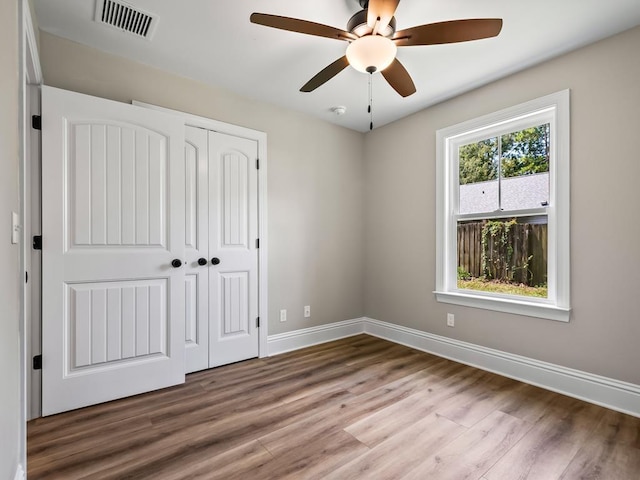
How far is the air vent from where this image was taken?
6.45ft

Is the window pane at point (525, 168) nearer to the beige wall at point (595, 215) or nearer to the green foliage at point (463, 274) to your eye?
the beige wall at point (595, 215)

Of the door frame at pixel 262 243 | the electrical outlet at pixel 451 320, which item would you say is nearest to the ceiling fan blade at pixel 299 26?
the door frame at pixel 262 243

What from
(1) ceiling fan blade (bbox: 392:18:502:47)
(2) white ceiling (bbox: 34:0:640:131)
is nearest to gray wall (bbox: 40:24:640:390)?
(2) white ceiling (bbox: 34:0:640:131)

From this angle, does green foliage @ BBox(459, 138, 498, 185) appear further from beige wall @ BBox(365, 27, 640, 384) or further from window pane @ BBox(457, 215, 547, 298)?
window pane @ BBox(457, 215, 547, 298)

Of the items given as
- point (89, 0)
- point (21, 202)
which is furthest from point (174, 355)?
point (89, 0)

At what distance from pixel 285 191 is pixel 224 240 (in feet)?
2.80

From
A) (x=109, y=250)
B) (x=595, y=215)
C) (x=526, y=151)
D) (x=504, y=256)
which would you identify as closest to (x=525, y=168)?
(x=526, y=151)

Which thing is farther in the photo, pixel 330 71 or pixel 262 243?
pixel 262 243

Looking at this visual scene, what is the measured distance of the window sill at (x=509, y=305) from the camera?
2451mm

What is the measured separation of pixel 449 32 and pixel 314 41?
991 millimetres

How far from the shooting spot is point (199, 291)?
2842 millimetres

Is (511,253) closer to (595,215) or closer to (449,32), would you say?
(595,215)

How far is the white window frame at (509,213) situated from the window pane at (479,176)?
0.19 ft

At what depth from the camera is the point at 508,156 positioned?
2.84 m
